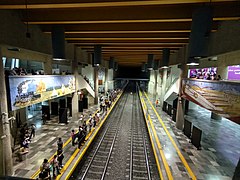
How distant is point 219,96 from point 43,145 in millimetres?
9503

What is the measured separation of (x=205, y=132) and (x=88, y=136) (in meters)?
9.16

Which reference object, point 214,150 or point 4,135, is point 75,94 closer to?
point 4,135

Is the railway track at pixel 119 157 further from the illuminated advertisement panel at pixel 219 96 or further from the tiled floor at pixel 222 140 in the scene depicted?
the illuminated advertisement panel at pixel 219 96

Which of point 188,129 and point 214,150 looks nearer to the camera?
point 214,150

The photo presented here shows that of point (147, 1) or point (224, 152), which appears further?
point (224, 152)

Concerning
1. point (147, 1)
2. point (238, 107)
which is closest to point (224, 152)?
point (238, 107)

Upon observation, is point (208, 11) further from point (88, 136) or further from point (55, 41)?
point (88, 136)

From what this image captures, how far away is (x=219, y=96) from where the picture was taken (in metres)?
6.30

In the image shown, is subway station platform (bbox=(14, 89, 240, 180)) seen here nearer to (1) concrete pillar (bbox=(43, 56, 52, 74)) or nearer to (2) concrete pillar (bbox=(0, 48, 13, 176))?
(2) concrete pillar (bbox=(0, 48, 13, 176))

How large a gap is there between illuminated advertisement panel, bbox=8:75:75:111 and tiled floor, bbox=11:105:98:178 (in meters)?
2.64

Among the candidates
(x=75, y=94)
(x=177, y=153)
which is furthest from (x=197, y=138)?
(x=75, y=94)

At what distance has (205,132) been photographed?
12.0 m

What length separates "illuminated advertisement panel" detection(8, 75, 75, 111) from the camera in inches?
258

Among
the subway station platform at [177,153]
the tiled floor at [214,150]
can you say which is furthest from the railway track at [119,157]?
the tiled floor at [214,150]
